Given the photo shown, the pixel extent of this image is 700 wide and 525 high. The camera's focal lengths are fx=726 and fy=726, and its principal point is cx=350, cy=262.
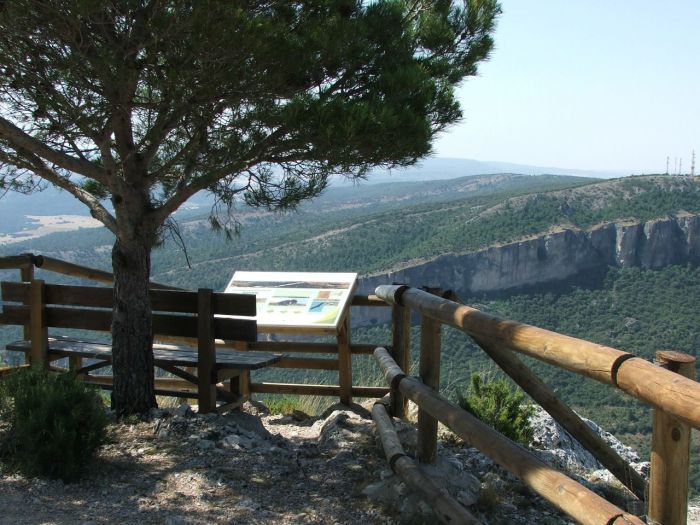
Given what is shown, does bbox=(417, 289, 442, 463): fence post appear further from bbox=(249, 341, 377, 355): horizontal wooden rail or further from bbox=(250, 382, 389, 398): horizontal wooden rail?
bbox=(250, 382, 389, 398): horizontal wooden rail

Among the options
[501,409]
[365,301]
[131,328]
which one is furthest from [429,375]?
[365,301]

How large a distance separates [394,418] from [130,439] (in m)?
1.56

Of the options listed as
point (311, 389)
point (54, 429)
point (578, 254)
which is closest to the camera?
point (54, 429)

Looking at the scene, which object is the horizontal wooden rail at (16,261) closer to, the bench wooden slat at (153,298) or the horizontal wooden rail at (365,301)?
the bench wooden slat at (153,298)

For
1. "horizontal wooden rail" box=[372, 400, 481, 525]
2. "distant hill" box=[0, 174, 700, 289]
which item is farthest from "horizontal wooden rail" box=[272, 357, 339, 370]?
"distant hill" box=[0, 174, 700, 289]

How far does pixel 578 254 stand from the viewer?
5222cm

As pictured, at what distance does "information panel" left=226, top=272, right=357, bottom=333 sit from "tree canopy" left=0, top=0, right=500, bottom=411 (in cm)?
104

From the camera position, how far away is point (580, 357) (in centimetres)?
211

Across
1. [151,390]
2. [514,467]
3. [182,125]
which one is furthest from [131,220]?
[514,467]

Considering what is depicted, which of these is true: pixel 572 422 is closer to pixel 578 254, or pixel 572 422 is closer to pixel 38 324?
pixel 38 324

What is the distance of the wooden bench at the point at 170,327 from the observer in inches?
182

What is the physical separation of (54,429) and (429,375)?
182cm

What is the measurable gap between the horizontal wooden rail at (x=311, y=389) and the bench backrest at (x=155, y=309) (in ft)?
4.44

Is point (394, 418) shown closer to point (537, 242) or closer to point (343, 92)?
point (343, 92)
